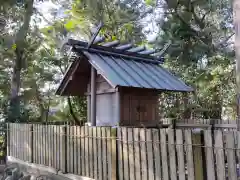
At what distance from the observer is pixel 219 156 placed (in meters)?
3.68

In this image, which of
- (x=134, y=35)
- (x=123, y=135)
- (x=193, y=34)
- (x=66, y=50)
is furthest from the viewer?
(x=134, y=35)

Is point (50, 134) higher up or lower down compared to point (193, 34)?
lower down

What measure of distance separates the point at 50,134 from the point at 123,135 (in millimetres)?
2811

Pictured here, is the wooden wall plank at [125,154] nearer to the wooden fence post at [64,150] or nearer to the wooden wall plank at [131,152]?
the wooden wall plank at [131,152]

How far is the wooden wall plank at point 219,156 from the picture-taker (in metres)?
3.64

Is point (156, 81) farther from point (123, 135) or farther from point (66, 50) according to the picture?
point (66, 50)

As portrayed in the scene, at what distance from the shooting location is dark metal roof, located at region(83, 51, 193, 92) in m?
6.84

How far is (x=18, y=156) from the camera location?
8719 millimetres

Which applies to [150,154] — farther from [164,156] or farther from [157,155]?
[164,156]

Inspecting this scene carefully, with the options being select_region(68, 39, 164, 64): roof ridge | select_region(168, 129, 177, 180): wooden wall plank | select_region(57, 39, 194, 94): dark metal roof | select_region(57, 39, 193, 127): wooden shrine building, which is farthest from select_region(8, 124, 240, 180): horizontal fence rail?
select_region(68, 39, 164, 64): roof ridge

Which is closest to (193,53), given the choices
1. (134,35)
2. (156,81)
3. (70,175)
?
(156,81)

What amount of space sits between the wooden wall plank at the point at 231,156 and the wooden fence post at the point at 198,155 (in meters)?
0.43

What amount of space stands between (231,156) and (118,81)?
3610 mm

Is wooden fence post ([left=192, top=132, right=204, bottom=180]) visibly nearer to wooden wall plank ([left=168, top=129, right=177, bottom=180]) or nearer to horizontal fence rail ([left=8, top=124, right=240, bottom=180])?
horizontal fence rail ([left=8, top=124, right=240, bottom=180])
